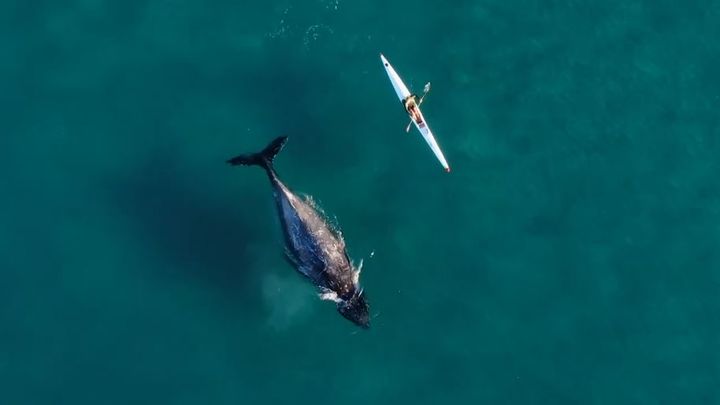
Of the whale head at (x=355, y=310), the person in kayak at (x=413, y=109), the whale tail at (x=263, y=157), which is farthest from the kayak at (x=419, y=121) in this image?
the whale head at (x=355, y=310)

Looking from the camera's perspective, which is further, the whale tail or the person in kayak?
the person in kayak

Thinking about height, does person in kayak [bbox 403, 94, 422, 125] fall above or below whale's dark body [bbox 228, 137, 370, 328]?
above

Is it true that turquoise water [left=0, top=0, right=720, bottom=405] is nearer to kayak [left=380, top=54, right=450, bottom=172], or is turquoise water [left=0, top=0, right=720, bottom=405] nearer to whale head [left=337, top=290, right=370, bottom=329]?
whale head [left=337, top=290, right=370, bottom=329]

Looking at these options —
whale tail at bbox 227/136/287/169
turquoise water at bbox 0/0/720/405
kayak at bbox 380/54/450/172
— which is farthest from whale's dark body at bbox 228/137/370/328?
kayak at bbox 380/54/450/172

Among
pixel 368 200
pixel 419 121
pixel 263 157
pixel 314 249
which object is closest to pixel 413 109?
pixel 419 121

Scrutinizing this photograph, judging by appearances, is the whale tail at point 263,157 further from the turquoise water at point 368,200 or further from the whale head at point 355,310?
the whale head at point 355,310

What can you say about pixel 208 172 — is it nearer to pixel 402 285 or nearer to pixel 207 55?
pixel 207 55

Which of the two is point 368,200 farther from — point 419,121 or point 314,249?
point 419,121
